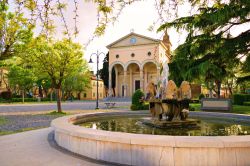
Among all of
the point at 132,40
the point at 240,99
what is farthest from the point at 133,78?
the point at 240,99

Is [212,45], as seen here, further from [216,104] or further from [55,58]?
[55,58]

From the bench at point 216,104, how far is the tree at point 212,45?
10.4 ft

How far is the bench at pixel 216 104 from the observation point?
65.8 feet

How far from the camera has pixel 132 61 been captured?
52.4 metres

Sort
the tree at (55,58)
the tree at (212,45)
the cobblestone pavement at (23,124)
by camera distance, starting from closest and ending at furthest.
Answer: the cobblestone pavement at (23,124)
the tree at (212,45)
the tree at (55,58)

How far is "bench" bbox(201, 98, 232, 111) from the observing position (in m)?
20.1

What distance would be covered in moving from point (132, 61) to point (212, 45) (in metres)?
36.3

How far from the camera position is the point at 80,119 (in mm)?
10391

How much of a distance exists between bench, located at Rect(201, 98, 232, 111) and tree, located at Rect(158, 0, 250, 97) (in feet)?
10.4

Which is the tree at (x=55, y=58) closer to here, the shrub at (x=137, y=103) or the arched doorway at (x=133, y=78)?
the shrub at (x=137, y=103)

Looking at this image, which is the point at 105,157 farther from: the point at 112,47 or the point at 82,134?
the point at 112,47

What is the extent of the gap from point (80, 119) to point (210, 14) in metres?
8.98

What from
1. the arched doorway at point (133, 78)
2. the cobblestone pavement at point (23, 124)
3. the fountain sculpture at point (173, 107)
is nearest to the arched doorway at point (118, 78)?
the arched doorway at point (133, 78)

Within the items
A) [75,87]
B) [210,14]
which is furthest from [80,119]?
[75,87]
